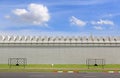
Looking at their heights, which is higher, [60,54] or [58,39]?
[58,39]

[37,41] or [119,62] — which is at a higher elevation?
[37,41]

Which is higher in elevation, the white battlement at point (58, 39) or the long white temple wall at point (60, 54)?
the white battlement at point (58, 39)

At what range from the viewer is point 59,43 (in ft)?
178

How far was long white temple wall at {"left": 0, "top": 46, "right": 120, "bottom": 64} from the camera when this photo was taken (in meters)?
54.4

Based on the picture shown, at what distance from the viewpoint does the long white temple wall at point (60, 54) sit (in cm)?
5438

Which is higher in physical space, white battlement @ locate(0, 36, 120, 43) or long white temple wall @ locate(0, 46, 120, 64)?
white battlement @ locate(0, 36, 120, 43)

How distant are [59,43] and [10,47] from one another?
7.86 m

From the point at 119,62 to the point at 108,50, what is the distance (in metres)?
2.54

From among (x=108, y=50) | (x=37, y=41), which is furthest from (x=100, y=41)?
(x=37, y=41)

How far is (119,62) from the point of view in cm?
5419

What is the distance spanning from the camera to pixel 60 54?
5462cm

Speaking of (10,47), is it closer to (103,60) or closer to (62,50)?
(62,50)

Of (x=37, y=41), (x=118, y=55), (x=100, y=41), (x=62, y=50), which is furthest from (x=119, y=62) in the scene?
(x=37, y=41)

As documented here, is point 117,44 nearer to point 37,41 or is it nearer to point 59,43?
point 59,43
